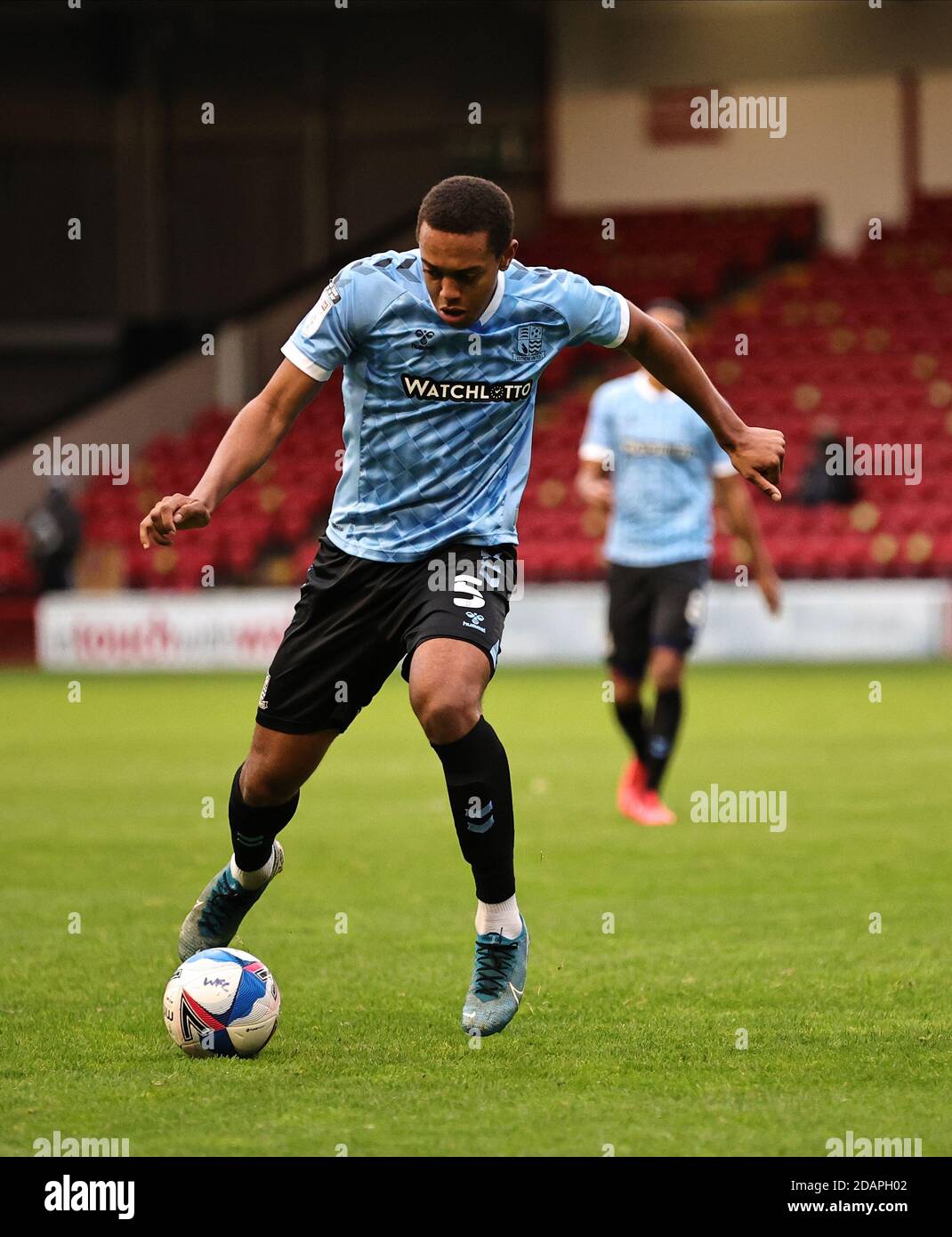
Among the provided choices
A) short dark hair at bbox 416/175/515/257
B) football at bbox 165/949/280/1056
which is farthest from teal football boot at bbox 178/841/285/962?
short dark hair at bbox 416/175/515/257

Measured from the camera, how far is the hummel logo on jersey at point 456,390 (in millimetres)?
5062

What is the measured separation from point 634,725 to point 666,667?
35 cm

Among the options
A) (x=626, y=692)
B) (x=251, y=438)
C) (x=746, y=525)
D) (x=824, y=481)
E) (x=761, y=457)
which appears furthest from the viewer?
(x=824, y=481)

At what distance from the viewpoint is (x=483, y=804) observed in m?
5.00

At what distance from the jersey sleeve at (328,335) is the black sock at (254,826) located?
114 centimetres

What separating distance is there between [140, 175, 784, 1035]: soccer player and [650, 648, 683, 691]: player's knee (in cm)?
400

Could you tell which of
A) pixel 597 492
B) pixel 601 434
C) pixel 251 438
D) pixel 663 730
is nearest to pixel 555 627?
pixel 601 434

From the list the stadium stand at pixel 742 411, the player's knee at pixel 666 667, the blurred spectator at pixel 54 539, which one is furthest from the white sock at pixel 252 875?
the blurred spectator at pixel 54 539

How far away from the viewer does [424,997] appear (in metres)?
5.56

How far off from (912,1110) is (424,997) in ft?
5.73

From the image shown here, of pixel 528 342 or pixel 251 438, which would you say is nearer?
pixel 251 438

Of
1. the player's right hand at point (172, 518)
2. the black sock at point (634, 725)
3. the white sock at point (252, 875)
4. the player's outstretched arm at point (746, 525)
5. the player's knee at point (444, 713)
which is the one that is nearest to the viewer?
the player's right hand at point (172, 518)

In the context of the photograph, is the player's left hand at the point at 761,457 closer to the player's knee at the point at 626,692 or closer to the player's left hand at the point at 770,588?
→ the player's left hand at the point at 770,588

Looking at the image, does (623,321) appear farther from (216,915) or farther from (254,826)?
(216,915)
